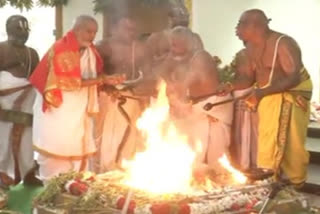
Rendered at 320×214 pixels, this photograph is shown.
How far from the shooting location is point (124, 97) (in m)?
7.80

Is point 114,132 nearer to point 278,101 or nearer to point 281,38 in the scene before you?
point 278,101

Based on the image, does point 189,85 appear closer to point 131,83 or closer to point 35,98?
point 131,83

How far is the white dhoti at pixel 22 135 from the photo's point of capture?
26.4ft

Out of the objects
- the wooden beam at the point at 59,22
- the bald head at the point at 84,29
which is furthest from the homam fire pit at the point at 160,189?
the wooden beam at the point at 59,22

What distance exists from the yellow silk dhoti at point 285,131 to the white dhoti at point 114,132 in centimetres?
160

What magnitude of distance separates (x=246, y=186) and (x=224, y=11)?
214 inches

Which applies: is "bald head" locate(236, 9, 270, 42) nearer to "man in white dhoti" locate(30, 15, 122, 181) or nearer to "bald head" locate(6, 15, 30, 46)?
"man in white dhoti" locate(30, 15, 122, 181)

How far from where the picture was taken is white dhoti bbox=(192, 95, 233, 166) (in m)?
7.63

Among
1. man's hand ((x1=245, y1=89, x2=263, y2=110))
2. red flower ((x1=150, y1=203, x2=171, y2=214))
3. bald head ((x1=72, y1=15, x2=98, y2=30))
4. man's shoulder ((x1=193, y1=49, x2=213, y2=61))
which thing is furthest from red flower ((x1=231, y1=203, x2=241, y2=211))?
bald head ((x1=72, y1=15, x2=98, y2=30))

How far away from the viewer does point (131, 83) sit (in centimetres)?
786

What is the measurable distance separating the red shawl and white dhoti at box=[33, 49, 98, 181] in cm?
9

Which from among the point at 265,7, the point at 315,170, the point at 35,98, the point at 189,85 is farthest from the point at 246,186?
the point at 265,7

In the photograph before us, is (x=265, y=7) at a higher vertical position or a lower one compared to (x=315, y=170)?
→ higher

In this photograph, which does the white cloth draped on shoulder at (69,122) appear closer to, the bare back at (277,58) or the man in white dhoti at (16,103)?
the man in white dhoti at (16,103)
